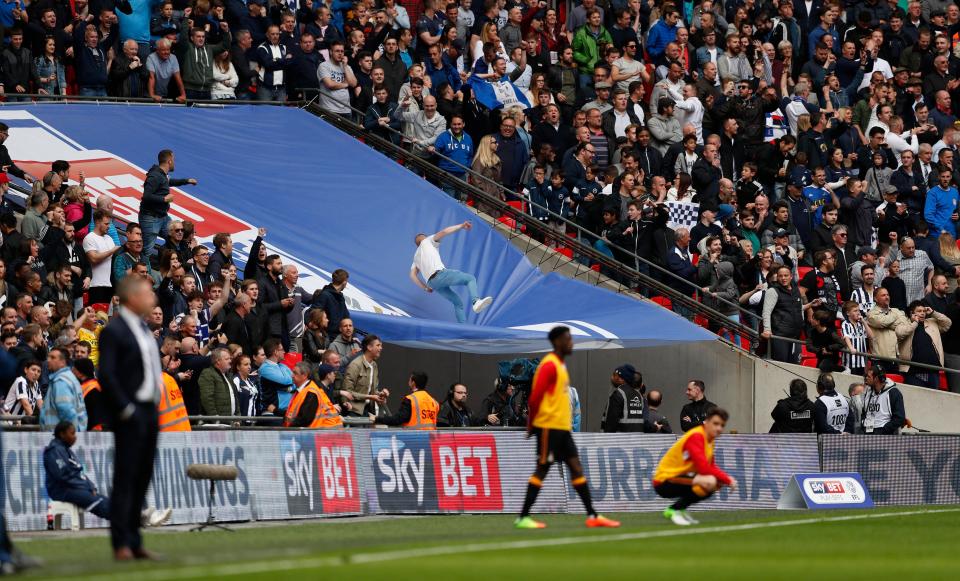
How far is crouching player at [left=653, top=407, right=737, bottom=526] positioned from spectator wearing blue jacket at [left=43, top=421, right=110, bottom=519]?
539cm

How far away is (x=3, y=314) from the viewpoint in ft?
61.6

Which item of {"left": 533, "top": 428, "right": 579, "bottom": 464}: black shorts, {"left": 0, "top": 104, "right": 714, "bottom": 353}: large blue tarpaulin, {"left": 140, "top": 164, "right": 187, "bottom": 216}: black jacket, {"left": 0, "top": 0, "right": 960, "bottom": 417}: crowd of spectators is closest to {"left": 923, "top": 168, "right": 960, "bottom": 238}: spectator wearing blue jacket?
{"left": 0, "top": 0, "right": 960, "bottom": 417}: crowd of spectators

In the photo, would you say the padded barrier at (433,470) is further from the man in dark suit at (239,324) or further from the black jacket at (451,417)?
the man in dark suit at (239,324)

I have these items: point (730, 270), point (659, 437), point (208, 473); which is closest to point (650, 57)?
point (730, 270)

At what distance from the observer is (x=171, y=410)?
17.8m

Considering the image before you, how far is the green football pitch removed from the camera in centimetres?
1087

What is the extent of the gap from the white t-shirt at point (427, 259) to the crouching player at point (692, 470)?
896cm

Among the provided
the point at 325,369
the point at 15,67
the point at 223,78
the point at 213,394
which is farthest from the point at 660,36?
the point at 213,394

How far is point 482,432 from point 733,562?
27.8 ft

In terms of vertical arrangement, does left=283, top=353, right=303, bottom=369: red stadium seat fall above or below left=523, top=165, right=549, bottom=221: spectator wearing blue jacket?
below

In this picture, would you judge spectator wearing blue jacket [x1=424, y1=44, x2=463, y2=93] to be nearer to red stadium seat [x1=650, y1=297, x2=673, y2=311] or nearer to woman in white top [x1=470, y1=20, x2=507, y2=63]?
woman in white top [x1=470, y1=20, x2=507, y2=63]

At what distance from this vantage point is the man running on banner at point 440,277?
24.9 meters

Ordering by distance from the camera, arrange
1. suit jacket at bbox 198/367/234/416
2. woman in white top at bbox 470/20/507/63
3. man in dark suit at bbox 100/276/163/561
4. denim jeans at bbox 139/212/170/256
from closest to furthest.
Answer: man in dark suit at bbox 100/276/163/561 → suit jacket at bbox 198/367/234/416 → denim jeans at bbox 139/212/170/256 → woman in white top at bbox 470/20/507/63

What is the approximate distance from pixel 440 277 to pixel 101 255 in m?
5.31
